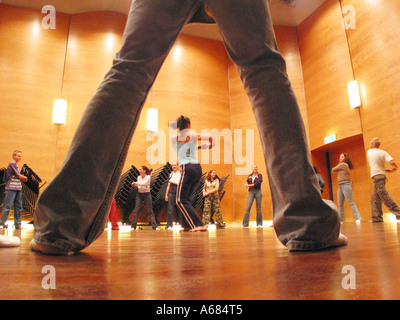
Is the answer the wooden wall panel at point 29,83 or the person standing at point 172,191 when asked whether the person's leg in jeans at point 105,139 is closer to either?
the person standing at point 172,191

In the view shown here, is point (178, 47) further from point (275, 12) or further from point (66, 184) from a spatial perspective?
point (66, 184)

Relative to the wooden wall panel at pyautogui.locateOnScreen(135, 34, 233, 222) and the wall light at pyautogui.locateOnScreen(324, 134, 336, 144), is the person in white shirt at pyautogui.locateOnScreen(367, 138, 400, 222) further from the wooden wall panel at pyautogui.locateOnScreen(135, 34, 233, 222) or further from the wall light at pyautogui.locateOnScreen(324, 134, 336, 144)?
the wooden wall panel at pyautogui.locateOnScreen(135, 34, 233, 222)

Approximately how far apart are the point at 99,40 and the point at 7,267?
853cm

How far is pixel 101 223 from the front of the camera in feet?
2.42

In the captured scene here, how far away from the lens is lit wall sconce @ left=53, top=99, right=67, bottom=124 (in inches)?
283

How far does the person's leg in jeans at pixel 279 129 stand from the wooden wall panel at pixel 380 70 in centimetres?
598

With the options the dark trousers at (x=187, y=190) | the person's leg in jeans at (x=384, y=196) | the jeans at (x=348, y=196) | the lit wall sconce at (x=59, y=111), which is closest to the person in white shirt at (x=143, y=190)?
the lit wall sconce at (x=59, y=111)

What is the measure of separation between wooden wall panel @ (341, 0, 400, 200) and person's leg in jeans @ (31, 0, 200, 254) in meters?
6.21

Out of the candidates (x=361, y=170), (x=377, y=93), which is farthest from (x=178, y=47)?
(x=361, y=170)

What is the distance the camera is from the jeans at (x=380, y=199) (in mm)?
4641

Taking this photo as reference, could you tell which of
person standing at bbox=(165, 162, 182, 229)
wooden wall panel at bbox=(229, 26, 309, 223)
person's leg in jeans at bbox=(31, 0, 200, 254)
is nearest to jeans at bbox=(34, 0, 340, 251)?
person's leg in jeans at bbox=(31, 0, 200, 254)

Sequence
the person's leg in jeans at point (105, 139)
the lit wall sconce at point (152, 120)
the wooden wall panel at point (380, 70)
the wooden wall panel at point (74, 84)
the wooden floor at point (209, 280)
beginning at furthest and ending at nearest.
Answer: the lit wall sconce at point (152, 120), the wooden wall panel at point (74, 84), the wooden wall panel at point (380, 70), the person's leg in jeans at point (105, 139), the wooden floor at point (209, 280)

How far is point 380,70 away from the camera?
619 cm

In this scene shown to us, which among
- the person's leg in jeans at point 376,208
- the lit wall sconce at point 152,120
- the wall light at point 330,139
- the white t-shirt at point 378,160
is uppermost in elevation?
the lit wall sconce at point 152,120
